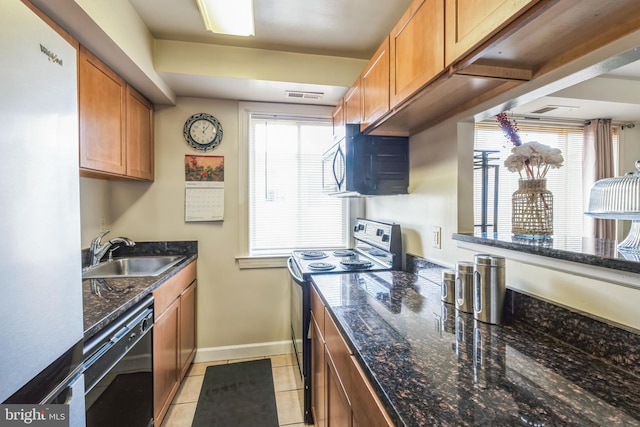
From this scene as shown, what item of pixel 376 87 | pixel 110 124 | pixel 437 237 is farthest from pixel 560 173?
pixel 110 124

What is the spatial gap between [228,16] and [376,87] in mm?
959

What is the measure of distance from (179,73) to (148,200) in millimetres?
1090

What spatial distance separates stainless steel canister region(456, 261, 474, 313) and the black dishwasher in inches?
56.2

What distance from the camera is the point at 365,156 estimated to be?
201 cm

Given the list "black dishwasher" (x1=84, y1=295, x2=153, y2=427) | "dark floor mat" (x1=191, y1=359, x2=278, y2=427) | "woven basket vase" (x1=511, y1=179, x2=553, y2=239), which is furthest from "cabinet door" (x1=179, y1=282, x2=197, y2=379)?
"woven basket vase" (x1=511, y1=179, x2=553, y2=239)

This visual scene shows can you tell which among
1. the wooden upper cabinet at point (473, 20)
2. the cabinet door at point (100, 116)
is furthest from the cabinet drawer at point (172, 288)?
the wooden upper cabinet at point (473, 20)

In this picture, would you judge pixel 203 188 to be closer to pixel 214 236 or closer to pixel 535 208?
pixel 214 236

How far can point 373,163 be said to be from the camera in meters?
2.01

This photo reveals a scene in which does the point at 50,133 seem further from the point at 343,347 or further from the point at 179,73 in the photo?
the point at 179,73

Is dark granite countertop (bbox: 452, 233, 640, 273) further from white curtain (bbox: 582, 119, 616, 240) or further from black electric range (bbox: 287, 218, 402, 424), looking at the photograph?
white curtain (bbox: 582, 119, 616, 240)

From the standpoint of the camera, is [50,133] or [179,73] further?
[179,73]

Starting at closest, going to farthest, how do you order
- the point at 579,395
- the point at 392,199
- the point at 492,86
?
the point at 579,395 < the point at 492,86 < the point at 392,199

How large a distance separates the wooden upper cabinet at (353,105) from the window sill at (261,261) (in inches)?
53.9

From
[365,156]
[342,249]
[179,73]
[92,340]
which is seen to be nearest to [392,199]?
[365,156]
